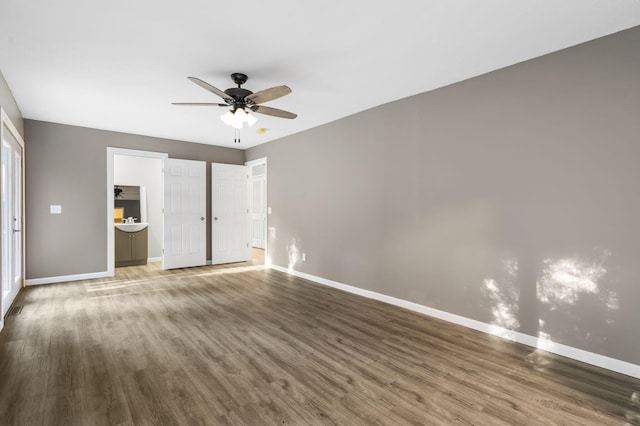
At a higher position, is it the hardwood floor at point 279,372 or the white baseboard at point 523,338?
the white baseboard at point 523,338

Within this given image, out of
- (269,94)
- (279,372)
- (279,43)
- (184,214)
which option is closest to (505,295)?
(279,372)

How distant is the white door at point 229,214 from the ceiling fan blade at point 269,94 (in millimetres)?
3950

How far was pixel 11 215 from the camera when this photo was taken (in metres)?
3.91

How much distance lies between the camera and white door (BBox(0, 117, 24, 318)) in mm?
3583

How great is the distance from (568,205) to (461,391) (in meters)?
1.80

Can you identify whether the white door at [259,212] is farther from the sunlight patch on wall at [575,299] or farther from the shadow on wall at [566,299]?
the sunlight patch on wall at [575,299]

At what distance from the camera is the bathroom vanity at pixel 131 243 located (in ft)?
20.7

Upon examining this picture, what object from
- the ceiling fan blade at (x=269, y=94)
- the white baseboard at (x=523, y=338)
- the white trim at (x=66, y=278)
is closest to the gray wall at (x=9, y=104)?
the white trim at (x=66, y=278)

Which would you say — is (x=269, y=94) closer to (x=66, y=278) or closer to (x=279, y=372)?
(x=279, y=372)

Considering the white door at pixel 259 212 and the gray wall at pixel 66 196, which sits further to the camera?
the white door at pixel 259 212

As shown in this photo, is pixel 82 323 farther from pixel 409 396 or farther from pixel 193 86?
pixel 409 396

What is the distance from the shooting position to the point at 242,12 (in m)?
2.22

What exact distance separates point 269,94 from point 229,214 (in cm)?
444

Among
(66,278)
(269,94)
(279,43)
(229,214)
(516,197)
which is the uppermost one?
(279,43)
